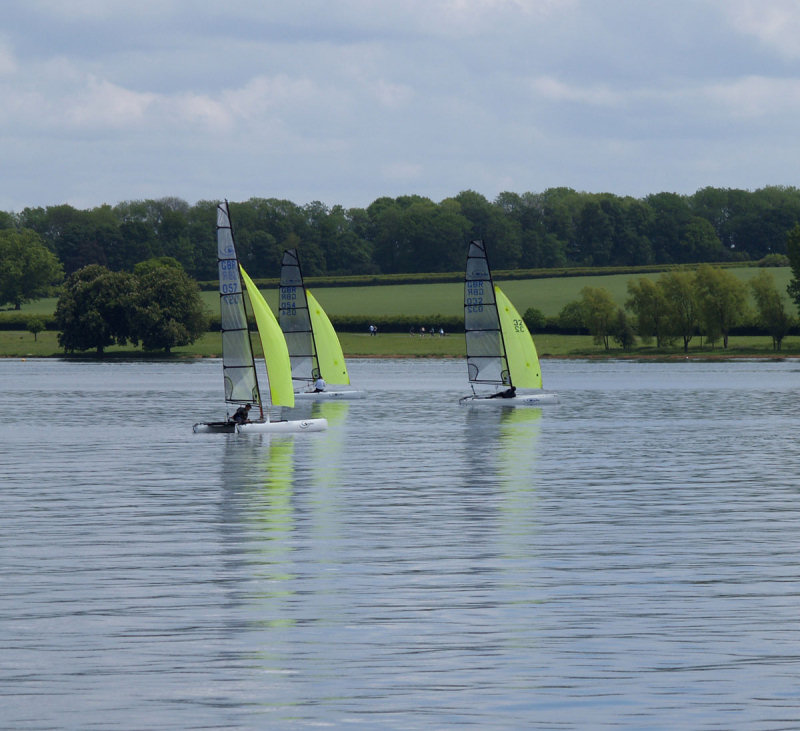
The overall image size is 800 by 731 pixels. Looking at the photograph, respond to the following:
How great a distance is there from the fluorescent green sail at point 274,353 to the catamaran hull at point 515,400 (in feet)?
68.8

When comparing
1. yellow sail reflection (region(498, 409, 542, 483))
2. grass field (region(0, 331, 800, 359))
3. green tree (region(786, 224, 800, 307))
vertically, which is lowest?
yellow sail reflection (region(498, 409, 542, 483))

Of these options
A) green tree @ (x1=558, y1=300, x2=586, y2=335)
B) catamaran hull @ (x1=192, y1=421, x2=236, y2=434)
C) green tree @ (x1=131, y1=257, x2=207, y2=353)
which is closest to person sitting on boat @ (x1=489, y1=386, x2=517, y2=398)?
catamaran hull @ (x1=192, y1=421, x2=236, y2=434)

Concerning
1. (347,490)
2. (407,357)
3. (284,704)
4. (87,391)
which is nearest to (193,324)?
(407,357)

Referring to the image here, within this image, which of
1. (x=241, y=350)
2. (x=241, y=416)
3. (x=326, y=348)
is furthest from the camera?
(x=326, y=348)

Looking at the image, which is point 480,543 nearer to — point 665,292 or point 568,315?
point 665,292

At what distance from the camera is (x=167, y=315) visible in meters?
181

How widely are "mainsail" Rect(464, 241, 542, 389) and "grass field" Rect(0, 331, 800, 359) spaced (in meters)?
88.8

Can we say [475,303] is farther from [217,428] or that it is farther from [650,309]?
[650,309]

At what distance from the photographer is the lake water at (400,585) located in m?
16.8

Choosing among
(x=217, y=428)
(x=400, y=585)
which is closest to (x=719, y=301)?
(x=217, y=428)

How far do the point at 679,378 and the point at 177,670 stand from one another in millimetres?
112015

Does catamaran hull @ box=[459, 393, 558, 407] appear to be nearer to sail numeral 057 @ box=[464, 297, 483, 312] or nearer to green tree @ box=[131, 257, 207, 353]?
sail numeral 057 @ box=[464, 297, 483, 312]

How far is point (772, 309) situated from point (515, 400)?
95173 mm

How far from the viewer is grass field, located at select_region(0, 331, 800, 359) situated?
175m
